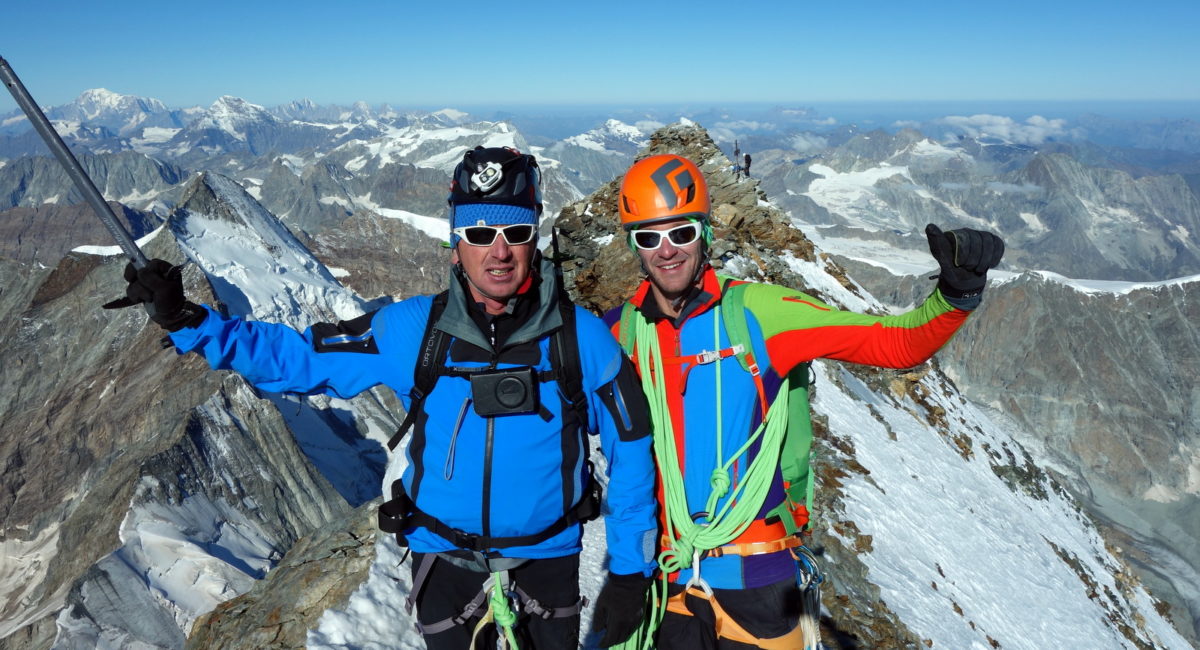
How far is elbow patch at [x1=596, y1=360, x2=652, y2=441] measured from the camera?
504 centimetres

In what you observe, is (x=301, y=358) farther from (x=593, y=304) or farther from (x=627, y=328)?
(x=593, y=304)

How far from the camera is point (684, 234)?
20.2 ft

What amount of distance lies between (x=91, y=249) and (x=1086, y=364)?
775ft

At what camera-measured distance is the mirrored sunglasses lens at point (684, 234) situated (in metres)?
6.11

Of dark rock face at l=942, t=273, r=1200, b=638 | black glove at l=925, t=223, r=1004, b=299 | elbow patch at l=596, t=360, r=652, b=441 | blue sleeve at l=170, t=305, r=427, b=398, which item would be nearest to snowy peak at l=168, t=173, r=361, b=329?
blue sleeve at l=170, t=305, r=427, b=398

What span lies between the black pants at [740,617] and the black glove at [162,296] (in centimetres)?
492

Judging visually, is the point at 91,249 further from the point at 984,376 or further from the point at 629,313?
the point at 984,376

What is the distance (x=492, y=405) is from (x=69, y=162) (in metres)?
4.17

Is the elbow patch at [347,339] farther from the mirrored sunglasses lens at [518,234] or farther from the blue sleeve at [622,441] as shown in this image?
the blue sleeve at [622,441]

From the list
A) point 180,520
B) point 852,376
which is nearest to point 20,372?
point 180,520

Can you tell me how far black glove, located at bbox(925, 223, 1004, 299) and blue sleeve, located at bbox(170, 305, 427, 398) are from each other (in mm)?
4302

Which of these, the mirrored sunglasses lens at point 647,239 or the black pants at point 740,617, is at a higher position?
the mirrored sunglasses lens at point 647,239

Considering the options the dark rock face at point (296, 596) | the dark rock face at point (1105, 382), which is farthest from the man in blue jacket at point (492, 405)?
the dark rock face at point (1105, 382)

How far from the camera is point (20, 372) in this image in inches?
4446
